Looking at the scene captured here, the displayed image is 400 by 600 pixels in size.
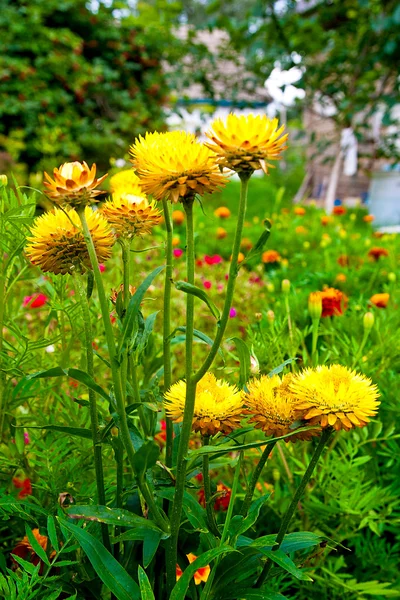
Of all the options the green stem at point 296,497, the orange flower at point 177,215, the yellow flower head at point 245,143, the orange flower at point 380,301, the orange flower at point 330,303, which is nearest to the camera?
the yellow flower head at point 245,143

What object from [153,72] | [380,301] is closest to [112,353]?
[380,301]

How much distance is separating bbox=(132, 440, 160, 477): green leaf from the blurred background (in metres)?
4.26

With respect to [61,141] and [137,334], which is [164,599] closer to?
[137,334]

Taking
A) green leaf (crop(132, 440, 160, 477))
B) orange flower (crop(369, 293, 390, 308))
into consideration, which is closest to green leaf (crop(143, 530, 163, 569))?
green leaf (crop(132, 440, 160, 477))

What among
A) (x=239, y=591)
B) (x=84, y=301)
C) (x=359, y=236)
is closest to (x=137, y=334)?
(x=84, y=301)

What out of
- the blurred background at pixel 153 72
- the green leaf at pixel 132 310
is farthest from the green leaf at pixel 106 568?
the blurred background at pixel 153 72

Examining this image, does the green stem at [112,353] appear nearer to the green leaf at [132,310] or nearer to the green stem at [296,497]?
the green leaf at [132,310]

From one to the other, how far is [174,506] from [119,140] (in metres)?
6.03

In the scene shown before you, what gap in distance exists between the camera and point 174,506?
688 mm

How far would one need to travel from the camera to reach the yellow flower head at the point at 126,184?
0.77m

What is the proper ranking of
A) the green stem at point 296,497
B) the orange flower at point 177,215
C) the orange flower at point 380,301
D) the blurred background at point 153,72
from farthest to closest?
1. the blurred background at point 153,72
2. the orange flower at point 177,215
3. the orange flower at point 380,301
4. the green stem at point 296,497

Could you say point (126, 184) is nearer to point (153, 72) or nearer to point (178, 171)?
point (178, 171)

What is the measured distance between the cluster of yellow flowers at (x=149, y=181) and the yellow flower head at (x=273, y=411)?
0.82 ft

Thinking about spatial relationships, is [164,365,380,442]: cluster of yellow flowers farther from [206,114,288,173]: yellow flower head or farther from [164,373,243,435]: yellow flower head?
[206,114,288,173]: yellow flower head
